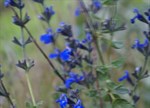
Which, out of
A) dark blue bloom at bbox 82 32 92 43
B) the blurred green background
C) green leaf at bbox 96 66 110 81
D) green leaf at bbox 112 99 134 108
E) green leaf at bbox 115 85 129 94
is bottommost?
the blurred green background

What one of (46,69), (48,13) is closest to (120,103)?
(48,13)

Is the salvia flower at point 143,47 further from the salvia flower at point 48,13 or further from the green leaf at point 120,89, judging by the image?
the salvia flower at point 48,13

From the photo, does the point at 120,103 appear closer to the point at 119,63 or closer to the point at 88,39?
the point at 119,63

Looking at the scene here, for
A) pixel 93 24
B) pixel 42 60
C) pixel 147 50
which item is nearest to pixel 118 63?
pixel 147 50

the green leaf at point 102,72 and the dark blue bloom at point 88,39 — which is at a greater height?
the dark blue bloom at point 88,39

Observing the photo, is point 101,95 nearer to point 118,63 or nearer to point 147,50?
point 118,63

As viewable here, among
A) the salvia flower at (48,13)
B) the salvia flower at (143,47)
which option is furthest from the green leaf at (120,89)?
the salvia flower at (48,13)

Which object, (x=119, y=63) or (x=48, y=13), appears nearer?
(x=119, y=63)

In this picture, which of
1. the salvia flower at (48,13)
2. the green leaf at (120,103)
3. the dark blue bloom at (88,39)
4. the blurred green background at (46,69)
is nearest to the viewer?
the green leaf at (120,103)

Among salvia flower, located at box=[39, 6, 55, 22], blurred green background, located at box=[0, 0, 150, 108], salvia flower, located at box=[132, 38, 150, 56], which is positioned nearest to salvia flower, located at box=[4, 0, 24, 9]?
salvia flower, located at box=[39, 6, 55, 22]

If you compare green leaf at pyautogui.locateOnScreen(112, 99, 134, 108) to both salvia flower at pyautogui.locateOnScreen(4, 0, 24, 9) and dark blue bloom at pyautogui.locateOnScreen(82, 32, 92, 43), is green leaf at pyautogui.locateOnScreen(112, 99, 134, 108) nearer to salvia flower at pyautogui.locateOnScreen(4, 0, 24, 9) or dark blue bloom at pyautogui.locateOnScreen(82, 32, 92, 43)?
dark blue bloom at pyautogui.locateOnScreen(82, 32, 92, 43)

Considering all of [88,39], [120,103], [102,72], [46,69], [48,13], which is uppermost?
[48,13]
